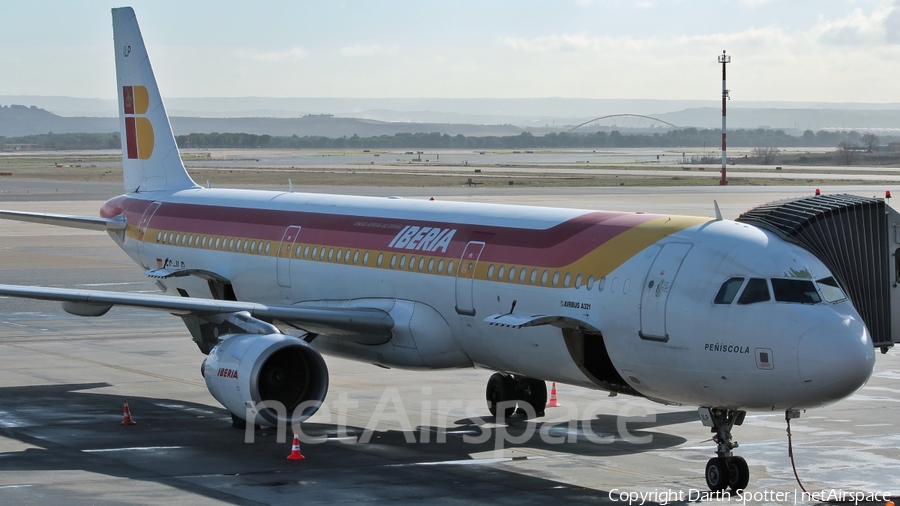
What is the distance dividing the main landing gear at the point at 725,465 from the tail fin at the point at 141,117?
16.8m

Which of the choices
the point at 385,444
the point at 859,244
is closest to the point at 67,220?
the point at 385,444

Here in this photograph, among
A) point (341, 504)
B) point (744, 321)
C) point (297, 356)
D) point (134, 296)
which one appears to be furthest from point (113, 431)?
point (744, 321)

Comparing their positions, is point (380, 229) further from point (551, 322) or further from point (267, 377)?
point (551, 322)

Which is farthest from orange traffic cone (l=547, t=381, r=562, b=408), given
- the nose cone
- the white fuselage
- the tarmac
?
the nose cone

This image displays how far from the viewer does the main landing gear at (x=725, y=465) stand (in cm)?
1638

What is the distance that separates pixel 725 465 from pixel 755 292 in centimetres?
244

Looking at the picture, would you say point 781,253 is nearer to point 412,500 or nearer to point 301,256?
point 412,500

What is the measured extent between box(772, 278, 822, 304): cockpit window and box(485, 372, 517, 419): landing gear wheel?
Result: 7.49 meters

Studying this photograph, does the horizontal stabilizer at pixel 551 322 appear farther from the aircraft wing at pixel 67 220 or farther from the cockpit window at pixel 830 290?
the aircraft wing at pixel 67 220

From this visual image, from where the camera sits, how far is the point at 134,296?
67.8 feet

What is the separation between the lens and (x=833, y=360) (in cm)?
1501

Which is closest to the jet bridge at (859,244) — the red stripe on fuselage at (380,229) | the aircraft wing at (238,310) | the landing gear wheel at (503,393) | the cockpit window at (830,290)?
the cockpit window at (830,290)

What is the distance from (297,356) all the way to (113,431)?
3.73 metres

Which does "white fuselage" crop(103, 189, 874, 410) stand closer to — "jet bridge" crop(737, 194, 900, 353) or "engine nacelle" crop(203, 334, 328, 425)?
"jet bridge" crop(737, 194, 900, 353)
